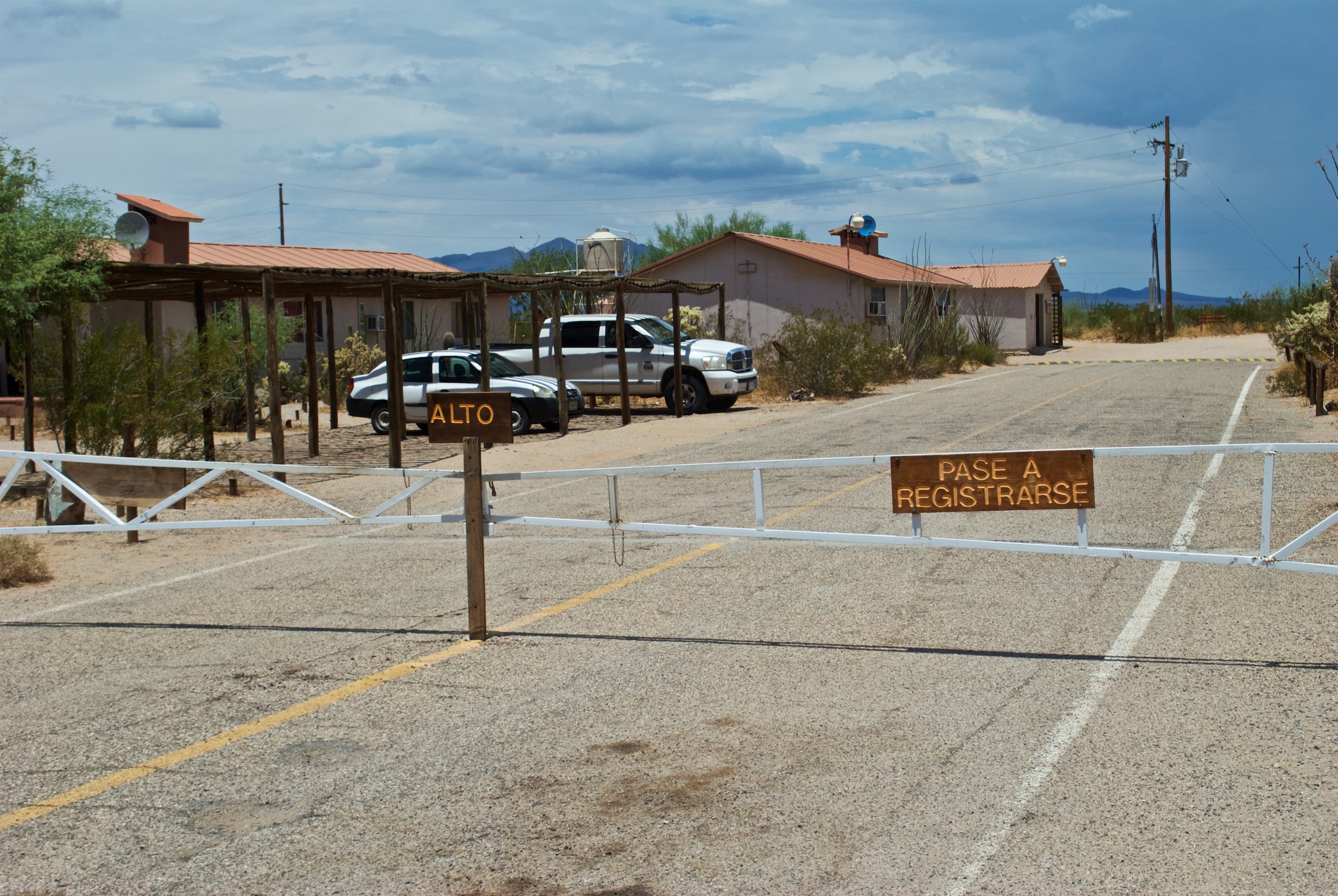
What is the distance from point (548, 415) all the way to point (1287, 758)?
1798 centimetres

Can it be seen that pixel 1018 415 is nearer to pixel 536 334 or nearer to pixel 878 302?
pixel 536 334

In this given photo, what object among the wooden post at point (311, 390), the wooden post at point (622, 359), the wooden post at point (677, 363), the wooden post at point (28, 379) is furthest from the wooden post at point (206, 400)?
the wooden post at point (677, 363)

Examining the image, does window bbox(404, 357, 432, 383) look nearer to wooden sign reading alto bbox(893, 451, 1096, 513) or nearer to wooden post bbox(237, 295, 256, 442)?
wooden post bbox(237, 295, 256, 442)

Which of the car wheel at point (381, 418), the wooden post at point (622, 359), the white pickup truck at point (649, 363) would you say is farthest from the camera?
the white pickup truck at point (649, 363)

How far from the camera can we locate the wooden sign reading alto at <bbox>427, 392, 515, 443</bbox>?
285 inches

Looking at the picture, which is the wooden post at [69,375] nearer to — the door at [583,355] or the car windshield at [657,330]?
the door at [583,355]

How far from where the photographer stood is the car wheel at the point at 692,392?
25.6 metres

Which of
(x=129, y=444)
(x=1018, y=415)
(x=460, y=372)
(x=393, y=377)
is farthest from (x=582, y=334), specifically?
(x=129, y=444)

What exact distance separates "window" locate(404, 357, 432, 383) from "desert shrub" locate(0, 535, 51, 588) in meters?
12.6

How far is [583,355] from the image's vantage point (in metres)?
26.0

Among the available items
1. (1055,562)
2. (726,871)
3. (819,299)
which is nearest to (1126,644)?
(1055,562)

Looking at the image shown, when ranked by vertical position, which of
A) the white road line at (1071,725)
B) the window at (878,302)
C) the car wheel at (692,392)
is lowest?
the white road line at (1071,725)

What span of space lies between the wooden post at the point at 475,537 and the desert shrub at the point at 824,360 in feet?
73.2

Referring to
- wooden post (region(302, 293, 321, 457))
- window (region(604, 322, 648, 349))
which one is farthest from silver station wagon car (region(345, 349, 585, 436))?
window (region(604, 322, 648, 349))
